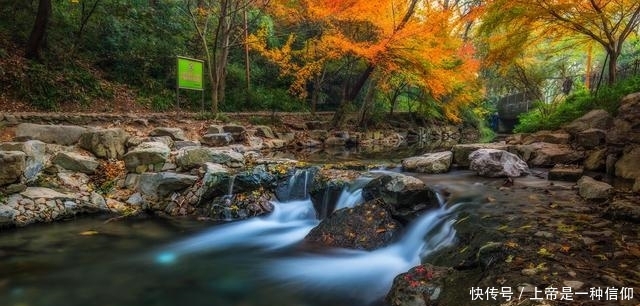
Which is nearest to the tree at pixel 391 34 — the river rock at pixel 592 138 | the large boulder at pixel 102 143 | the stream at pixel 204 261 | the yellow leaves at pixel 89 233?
the river rock at pixel 592 138

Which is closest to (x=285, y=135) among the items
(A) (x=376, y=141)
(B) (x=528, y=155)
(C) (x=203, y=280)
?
(A) (x=376, y=141)

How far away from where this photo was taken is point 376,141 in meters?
18.2

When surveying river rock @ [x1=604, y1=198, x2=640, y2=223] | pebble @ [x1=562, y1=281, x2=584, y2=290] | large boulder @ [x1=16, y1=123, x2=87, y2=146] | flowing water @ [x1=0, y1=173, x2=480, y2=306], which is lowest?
flowing water @ [x1=0, y1=173, x2=480, y2=306]

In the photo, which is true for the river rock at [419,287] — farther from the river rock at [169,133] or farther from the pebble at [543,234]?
the river rock at [169,133]

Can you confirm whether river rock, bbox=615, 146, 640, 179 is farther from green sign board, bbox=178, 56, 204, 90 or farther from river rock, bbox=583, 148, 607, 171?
green sign board, bbox=178, 56, 204, 90

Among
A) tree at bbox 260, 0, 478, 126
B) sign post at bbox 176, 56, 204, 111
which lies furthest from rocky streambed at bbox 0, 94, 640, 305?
tree at bbox 260, 0, 478, 126

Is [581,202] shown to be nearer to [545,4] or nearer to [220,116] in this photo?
[545,4]

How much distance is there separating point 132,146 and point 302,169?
379cm

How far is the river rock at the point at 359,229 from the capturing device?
5.55 meters

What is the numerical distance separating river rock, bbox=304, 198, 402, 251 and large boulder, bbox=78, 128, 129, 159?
4862 mm

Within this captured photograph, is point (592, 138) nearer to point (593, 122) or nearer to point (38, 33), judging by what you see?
point (593, 122)

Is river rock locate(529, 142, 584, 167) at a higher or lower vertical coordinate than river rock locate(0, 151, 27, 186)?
higher

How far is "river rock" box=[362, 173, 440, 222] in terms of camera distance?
583 centimetres

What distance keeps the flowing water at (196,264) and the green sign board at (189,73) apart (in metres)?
6.19
